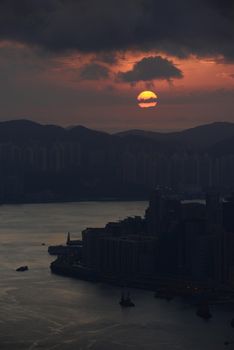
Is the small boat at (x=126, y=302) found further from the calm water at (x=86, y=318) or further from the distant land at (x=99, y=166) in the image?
the distant land at (x=99, y=166)

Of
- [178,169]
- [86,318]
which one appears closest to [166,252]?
[86,318]

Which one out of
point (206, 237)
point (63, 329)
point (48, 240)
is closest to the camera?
point (63, 329)

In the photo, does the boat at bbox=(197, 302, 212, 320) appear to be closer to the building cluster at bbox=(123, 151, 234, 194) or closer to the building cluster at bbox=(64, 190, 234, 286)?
the building cluster at bbox=(64, 190, 234, 286)

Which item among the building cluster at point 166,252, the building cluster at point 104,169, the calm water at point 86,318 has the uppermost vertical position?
the building cluster at point 104,169

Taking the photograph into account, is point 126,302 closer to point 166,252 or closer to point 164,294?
point 164,294

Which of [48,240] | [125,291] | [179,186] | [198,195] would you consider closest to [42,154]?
[179,186]

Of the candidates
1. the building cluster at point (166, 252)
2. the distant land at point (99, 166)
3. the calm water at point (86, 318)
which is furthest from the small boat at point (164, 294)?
the distant land at point (99, 166)

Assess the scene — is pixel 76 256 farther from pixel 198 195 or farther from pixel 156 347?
pixel 198 195

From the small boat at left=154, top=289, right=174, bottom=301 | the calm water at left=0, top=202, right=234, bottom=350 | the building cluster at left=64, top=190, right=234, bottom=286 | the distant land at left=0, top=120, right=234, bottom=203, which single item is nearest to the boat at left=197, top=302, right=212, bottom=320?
the calm water at left=0, top=202, right=234, bottom=350
